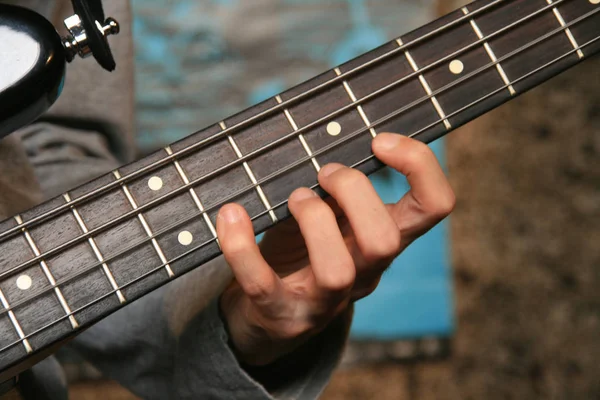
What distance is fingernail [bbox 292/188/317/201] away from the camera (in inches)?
18.6

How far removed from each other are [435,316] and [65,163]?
3.11ft

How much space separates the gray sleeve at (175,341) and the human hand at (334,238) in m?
0.07

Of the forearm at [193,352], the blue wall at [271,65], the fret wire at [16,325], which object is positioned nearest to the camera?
the fret wire at [16,325]

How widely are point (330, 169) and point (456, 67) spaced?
141 mm

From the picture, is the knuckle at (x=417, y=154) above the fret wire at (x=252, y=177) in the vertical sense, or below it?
below

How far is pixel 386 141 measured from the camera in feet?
1.59

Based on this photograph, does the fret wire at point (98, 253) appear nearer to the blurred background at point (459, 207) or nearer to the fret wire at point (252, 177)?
the fret wire at point (252, 177)

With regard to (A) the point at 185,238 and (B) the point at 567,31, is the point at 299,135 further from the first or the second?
(B) the point at 567,31

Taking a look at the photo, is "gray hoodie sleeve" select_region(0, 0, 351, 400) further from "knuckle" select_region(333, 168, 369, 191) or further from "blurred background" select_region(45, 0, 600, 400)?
"blurred background" select_region(45, 0, 600, 400)

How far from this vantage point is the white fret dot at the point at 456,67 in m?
0.51

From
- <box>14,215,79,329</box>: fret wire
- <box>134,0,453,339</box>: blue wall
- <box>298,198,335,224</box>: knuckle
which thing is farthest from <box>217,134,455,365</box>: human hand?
<box>134,0,453,339</box>: blue wall

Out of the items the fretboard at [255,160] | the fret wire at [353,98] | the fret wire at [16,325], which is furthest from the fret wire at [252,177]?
the fret wire at [16,325]

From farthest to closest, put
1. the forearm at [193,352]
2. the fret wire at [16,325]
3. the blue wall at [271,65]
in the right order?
1. the blue wall at [271,65]
2. the forearm at [193,352]
3. the fret wire at [16,325]

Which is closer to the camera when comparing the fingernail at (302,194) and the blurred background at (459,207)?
the fingernail at (302,194)
